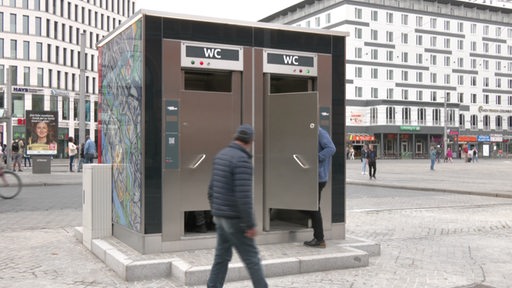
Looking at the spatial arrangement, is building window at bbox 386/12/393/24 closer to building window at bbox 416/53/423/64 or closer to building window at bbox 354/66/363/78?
building window at bbox 416/53/423/64

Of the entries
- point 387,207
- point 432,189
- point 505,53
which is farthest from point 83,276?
point 505,53

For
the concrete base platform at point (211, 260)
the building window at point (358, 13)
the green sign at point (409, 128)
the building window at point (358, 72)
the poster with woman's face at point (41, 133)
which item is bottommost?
the concrete base platform at point (211, 260)

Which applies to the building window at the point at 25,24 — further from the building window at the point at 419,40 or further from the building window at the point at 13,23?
the building window at the point at 419,40

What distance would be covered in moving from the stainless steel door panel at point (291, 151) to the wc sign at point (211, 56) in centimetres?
72

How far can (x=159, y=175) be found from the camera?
6172 mm

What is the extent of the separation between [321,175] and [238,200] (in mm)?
2761

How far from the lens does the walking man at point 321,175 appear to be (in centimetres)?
671

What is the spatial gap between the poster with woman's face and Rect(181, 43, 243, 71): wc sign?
20275mm

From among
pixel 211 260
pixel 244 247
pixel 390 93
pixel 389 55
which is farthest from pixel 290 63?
pixel 389 55

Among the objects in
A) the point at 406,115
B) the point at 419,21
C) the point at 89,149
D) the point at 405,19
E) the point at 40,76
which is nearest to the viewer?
the point at 89,149

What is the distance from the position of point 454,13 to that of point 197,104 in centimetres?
7570

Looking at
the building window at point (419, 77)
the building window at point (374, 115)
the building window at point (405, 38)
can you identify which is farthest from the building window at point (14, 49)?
the building window at point (419, 77)

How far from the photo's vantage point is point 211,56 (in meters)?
6.52

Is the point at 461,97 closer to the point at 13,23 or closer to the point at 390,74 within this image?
the point at 390,74
